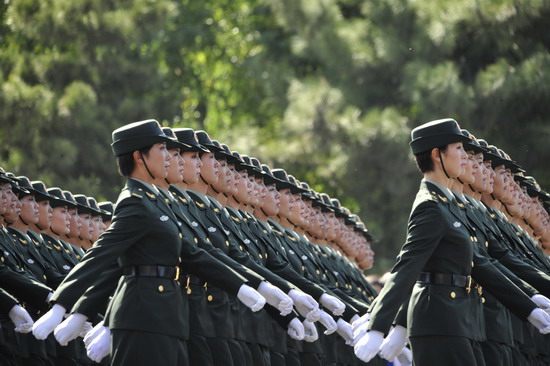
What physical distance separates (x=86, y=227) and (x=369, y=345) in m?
6.12

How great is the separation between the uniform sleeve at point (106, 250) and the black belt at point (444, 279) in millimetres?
1755

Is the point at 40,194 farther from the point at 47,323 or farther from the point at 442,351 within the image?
the point at 442,351

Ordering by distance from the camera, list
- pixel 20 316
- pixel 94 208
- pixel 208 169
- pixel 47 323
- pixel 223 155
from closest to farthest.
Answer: pixel 47 323
pixel 20 316
pixel 208 169
pixel 223 155
pixel 94 208

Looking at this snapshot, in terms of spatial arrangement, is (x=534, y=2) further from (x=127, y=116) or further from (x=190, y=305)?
(x=190, y=305)

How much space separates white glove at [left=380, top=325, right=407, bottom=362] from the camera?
7883 millimetres

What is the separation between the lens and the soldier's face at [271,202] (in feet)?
39.0

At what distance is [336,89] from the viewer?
2409 centimetres

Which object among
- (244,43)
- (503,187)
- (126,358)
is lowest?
(126,358)

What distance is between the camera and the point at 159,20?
24625 millimetres

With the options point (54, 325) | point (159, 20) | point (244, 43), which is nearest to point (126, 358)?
point (54, 325)

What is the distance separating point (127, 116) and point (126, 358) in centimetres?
1648

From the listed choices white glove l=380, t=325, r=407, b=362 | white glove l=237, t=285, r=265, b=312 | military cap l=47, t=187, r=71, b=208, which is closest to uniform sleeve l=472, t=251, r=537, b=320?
white glove l=380, t=325, r=407, b=362

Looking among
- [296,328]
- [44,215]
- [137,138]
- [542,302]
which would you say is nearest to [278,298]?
[296,328]

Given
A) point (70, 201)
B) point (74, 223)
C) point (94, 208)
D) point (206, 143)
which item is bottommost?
point (206, 143)
